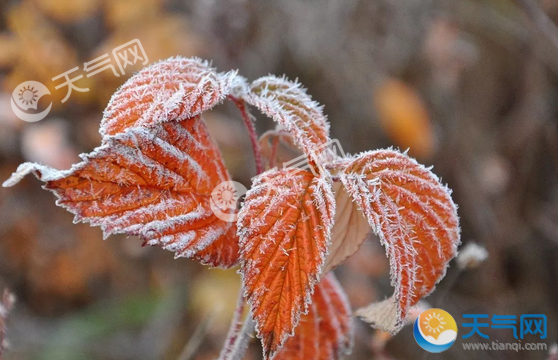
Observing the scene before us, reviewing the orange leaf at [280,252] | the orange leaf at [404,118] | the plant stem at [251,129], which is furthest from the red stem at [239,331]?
the orange leaf at [404,118]

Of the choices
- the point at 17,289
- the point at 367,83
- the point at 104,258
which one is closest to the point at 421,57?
the point at 367,83

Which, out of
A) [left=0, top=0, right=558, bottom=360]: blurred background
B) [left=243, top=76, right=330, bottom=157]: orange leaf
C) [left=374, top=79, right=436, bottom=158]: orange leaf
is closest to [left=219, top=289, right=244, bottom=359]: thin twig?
[left=243, top=76, right=330, bottom=157]: orange leaf

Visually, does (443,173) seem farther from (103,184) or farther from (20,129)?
(103,184)

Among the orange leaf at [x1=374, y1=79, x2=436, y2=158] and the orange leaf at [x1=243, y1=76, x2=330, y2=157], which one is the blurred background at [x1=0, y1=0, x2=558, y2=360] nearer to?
the orange leaf at [x1=374, y1=79, x2=436, y2=158]

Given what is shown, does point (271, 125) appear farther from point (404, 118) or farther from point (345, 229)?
point (345, 229)

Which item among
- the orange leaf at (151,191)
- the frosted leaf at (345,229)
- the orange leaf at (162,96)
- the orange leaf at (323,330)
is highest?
the orange leaf at (162,96)

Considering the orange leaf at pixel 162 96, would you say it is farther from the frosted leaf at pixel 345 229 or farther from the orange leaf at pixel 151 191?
the frosted leaf at pixel 345 229

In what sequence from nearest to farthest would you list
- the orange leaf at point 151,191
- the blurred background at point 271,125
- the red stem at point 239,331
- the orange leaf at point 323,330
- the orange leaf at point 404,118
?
the orange leaf at point 151,191, the red stem at point 239,331, the orange leaf at point 323,330, the blurred background at point 271,125, the orange leaf at point 404,118
